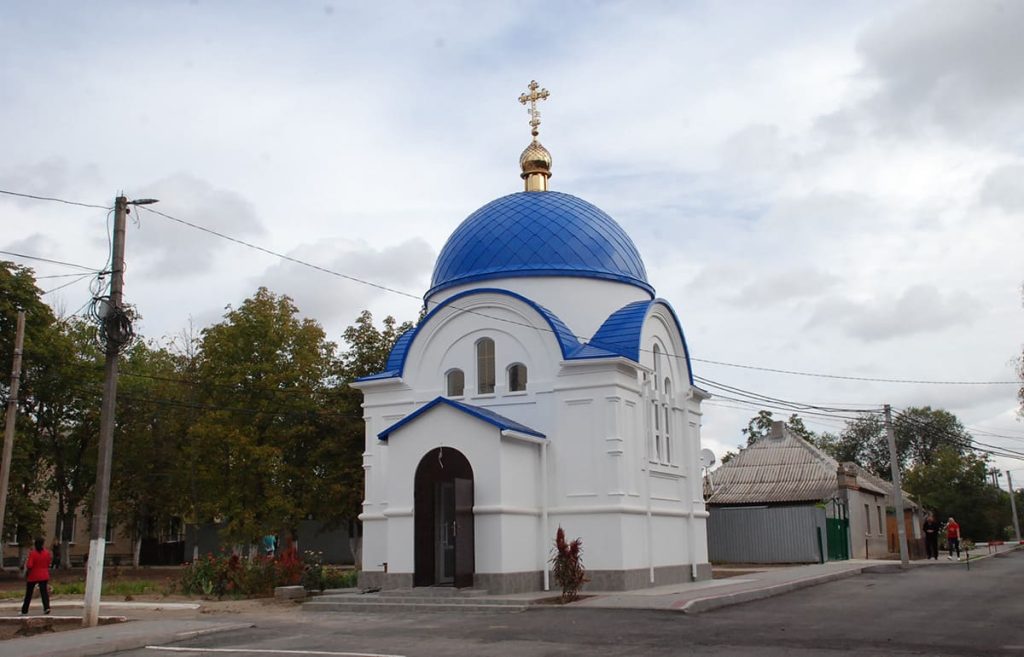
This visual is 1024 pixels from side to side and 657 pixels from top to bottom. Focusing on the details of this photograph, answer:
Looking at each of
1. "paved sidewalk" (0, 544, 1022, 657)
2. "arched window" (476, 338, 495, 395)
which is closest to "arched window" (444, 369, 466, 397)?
"arched window" (476, 338, 495, 395)

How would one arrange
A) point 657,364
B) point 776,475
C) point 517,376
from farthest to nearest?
point 776,475 < point 657,364 < point 517,376

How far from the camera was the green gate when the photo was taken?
29.3 meters

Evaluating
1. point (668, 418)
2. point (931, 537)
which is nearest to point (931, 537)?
point (931, 537)

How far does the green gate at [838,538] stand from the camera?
2930cm

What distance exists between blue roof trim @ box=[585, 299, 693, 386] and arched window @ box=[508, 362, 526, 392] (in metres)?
1.34

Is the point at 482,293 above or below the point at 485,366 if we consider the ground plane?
above

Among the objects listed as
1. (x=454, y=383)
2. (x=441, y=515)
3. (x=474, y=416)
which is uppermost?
(x=454, y=383)

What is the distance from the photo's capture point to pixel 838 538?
30.1 metres

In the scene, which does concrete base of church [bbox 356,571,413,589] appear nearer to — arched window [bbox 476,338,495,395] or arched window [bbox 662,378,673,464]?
Answer: arched window [bbox 476,338,495,395]

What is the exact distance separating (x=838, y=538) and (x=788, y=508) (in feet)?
7.62

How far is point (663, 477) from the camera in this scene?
21000 mm

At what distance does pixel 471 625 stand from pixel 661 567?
7.57 m

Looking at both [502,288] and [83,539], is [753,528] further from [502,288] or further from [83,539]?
[83,539]

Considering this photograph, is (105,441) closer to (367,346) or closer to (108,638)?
(108,638)
